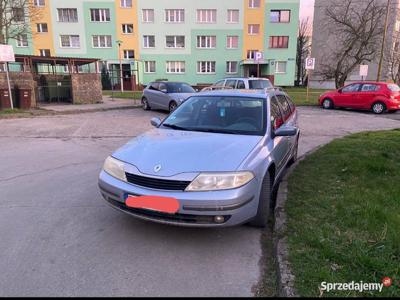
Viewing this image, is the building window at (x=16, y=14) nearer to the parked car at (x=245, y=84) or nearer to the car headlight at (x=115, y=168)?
the parked car at (x=245, y=84)

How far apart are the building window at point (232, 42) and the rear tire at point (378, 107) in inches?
971

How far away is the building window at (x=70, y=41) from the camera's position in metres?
36.6

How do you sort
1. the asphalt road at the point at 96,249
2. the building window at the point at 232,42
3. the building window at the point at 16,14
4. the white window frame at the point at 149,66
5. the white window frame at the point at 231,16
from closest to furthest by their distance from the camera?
the asphalt road at the point at 96,249 < the building window at the point at 16,14 < the white window frame at the point at 231,16 < the building window at the point at 232,42 < the white window frame at the point at 149,66

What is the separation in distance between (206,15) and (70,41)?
1711 centimetres

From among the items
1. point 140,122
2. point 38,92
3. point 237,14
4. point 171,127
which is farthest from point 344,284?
point 237,14

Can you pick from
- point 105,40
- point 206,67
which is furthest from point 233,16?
point 105,40

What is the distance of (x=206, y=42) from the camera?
37.6m

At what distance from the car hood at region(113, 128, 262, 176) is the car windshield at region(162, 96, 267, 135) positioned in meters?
0.27

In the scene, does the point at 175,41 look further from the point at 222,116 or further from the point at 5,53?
the point at 222,116

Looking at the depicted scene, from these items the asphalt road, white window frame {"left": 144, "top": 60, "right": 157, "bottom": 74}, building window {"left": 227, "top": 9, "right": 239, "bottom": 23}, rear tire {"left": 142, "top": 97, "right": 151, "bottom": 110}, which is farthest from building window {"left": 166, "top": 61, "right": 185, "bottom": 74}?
the asphalt road

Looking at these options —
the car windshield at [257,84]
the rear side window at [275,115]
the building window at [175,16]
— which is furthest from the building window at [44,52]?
the rear side window at [275,115]

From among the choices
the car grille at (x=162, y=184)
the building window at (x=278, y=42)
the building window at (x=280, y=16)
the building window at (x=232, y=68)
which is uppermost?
the building window at (x=280, y=16)

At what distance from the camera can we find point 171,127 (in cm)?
436

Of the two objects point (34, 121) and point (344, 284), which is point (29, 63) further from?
point (344, 284)
